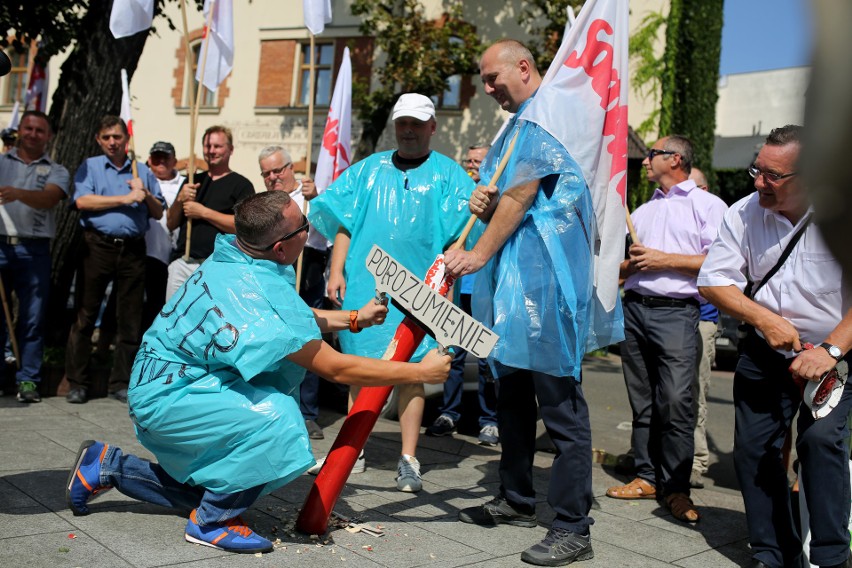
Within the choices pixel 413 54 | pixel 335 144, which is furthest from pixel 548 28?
pixel 335 144

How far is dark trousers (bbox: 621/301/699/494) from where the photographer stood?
15.1 ft

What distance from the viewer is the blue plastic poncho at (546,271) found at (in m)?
3.57

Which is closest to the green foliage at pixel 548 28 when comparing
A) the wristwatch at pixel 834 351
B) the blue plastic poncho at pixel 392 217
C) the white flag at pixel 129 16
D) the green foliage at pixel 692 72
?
the green foliage at pixel 692 72

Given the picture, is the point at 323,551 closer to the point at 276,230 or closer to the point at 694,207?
the point at 276,230

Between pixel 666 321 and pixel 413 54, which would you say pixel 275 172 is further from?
pixel 413 54

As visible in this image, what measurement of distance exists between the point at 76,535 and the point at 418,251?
2344 mm

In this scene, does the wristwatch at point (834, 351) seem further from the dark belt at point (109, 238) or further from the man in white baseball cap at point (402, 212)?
the dark belt at point (109, 238)

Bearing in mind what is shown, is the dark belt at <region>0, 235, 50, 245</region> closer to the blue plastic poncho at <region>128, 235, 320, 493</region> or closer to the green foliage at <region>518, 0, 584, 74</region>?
the blue plastic poncho at <region>128, 235, 320, 493</region>

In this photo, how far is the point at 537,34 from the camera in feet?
57.2

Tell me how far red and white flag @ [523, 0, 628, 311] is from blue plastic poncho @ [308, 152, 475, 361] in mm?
1138

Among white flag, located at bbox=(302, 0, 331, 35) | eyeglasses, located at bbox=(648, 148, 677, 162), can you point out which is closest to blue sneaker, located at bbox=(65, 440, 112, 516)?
eyeglasses, located at bbox=(648, 148, 677, 162)

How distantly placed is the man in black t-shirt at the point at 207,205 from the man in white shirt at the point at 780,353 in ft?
11.4

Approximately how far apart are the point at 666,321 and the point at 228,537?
2.65m

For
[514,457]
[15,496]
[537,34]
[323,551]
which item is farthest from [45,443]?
[537,34]
